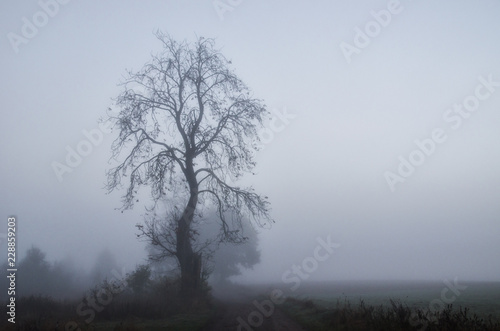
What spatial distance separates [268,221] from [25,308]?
1288 cm

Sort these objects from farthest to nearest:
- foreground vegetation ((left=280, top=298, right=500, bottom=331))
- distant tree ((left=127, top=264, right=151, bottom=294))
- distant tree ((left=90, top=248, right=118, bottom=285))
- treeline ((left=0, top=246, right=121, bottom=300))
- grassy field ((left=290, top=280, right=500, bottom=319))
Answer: distant tree ((left=90, top=248, right=118, bottom=285)) → treeline ((left=0, top=246, right=121, bottom=300)) → distant tree ((left=127, top=264, right=151, bottom=294)) → grassy field ((left=290, top=280, right=500, bottom=319)) → foreground vegetation ((left=280, top=298, right=500, bottom=331))

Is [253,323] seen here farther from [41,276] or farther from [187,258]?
[41,276]

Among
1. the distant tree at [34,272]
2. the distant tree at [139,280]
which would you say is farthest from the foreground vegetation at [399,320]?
the distant tree at [34,272]

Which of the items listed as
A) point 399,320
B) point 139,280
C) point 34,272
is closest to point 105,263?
point 34,272

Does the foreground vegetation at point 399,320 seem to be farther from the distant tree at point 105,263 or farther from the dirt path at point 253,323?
the distant tree at point 105,263

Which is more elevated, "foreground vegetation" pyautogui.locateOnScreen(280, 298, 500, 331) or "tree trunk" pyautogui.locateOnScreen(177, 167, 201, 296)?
"tree trunk" pyautogui.locateOnScreen(177, 167, 201, 296)

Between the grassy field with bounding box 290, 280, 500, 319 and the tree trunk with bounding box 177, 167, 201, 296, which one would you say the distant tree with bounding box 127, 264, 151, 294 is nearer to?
the tree trunk with bounding box 177, 167, 201, 296

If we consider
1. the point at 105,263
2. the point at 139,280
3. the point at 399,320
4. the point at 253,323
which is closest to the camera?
the point at 399,320

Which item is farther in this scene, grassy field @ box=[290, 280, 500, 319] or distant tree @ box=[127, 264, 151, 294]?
distant tree @ box=[127, 264, 151, 294]

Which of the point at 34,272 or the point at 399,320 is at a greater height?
the point at 34,272

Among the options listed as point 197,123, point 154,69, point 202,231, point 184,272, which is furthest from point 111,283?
point 202,231

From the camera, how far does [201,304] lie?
20.1 meters

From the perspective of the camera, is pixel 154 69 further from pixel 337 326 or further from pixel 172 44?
pixel 337 326

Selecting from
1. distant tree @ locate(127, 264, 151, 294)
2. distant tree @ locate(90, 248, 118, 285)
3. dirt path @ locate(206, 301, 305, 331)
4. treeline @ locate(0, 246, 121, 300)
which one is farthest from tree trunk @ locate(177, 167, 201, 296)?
distant tree @ locate(90, 248, 118, 285)
